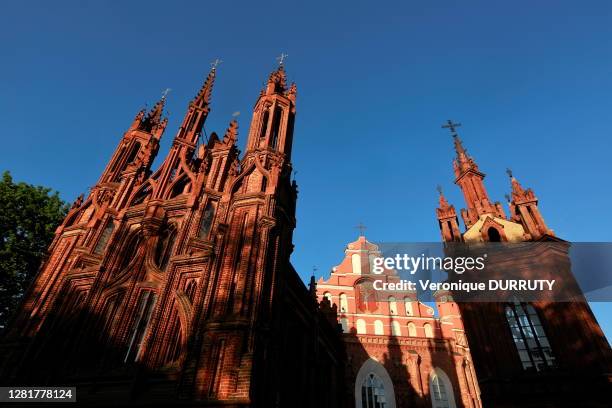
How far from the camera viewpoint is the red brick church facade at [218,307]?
441 inches

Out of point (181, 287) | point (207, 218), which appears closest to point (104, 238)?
point (207, 218)

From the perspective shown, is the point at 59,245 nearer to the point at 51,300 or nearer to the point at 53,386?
the point at 51,300

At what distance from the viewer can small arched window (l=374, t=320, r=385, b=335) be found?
1112 inches

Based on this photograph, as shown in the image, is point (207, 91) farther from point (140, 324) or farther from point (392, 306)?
point (392, 306)

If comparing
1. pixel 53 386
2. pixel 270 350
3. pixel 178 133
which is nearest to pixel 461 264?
pixel 270 350

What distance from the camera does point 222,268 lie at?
41.6ft

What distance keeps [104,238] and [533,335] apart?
21220 millimetres

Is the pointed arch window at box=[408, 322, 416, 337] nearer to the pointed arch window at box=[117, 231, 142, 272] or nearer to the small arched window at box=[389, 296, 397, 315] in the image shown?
the small arched window at box=[389, 296, 397, 315]

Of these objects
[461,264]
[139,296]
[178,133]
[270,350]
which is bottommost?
[270,350]

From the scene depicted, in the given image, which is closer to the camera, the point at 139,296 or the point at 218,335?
the point at 218,335

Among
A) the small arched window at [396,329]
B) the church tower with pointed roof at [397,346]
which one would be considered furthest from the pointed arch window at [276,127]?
the small arched window at [396,329]

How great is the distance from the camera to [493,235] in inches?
874

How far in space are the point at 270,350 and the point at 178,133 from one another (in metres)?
15.0

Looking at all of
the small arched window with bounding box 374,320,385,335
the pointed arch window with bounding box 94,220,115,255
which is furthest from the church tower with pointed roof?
the pointed arch window with bounding box 94,220,115,255
